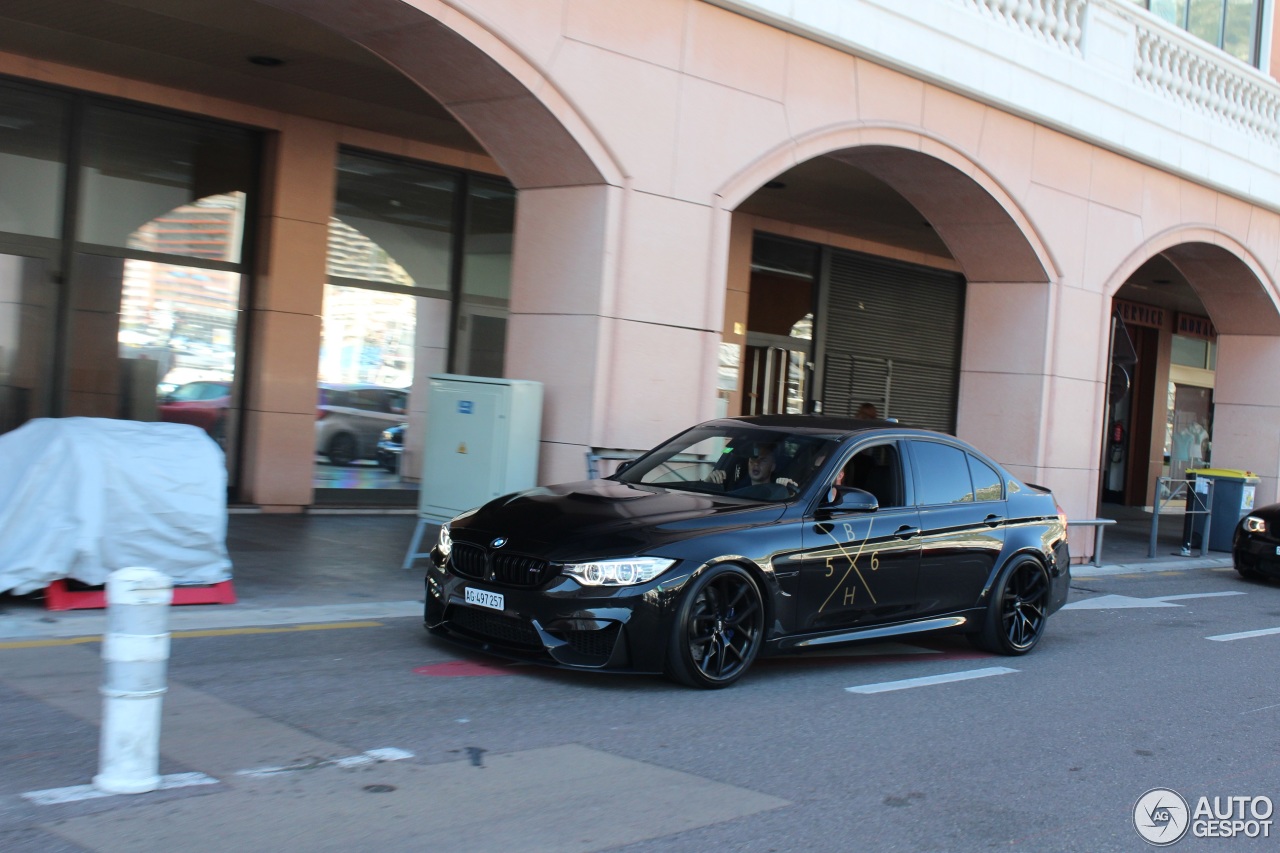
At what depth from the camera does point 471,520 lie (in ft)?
24.3

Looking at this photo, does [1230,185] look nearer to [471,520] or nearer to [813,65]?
[813,65]

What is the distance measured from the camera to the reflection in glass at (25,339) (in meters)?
12.2

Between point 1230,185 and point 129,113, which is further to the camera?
point 1230,185

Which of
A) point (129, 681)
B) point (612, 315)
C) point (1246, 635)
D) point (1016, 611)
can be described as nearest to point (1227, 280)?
point (1246, 635)

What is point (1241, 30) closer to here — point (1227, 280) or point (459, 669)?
point (1227, 280)

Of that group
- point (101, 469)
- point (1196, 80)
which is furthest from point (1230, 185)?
point (101, 469)

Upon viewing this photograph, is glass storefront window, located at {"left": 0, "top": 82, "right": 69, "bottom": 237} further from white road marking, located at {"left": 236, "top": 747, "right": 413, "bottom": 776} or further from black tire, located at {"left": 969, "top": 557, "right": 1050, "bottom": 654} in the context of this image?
black tire, located at {"left": 969, "top": 557, "right": 1050, "bottom": 654}

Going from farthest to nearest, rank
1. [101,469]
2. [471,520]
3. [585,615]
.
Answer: [101,469], [471,520], [585,615]

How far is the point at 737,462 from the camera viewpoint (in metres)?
8.06

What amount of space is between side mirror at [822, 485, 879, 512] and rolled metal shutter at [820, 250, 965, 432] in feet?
44.0

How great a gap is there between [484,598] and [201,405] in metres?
7.84

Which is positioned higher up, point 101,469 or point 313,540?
point 101,469

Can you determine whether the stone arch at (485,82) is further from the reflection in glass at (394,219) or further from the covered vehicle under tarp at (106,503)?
the reflection in glass at (394,219)

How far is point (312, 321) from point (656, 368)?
502 centimetres
